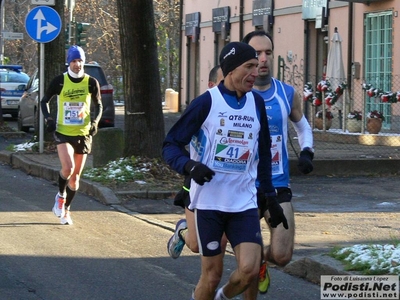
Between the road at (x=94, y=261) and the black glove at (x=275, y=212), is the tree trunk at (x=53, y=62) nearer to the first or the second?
the road at (x=94, y=261)

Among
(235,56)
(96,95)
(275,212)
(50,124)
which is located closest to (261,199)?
(275,212)

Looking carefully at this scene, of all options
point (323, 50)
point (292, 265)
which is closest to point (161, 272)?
point (292, 265)

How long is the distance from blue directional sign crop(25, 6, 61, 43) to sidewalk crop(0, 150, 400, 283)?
2213mm

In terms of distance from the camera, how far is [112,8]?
1944 inches

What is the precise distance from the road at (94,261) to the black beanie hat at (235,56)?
2.10 meters

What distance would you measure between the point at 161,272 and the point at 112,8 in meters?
42.3

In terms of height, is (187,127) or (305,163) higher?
(187,127)

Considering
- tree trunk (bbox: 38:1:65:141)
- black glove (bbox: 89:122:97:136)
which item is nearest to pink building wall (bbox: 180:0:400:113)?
tree trunk (bbox: 38:1:65:141)

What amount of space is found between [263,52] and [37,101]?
15.1 meters

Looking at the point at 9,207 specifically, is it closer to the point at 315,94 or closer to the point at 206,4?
the point at 315,94

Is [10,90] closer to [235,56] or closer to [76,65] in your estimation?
[76,65]

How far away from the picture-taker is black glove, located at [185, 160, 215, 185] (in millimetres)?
5391

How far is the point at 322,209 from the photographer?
12.0 m

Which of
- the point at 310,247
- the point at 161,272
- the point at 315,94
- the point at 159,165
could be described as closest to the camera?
the point at 161,272
